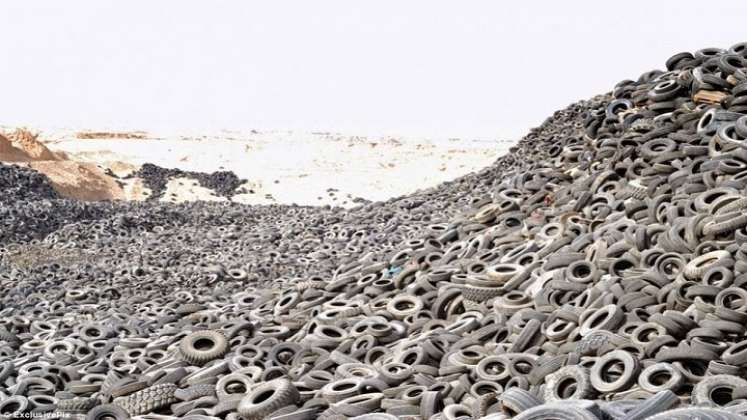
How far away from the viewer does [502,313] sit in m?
9.93

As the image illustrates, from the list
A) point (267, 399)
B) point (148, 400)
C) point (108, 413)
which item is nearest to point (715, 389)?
point (267, 399)

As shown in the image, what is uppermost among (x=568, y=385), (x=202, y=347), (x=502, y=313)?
(x=568, y=385)

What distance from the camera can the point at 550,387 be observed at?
7473 millimetres

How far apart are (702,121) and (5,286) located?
1520 centimetres

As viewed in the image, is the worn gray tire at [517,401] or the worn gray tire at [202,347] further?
the worn gray tire at [202,347]

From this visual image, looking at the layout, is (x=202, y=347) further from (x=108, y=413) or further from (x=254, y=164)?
(x=254, y=164)

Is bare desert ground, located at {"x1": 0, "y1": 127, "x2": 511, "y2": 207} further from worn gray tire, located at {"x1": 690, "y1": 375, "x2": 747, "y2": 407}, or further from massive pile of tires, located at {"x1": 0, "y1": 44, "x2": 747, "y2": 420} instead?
worn gray tire, located at {"x1": 690, "y1": 375, "x2": 747, "y2": 407}

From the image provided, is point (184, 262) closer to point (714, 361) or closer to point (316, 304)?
point (316, 304)

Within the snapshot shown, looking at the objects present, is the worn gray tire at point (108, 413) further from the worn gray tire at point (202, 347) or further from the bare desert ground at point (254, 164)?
the bare desert ground at point (254, 164)

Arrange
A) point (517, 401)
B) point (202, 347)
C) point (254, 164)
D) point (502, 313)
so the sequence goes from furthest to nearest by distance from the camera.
Answer: point (254, 164)
point (202, 347)
point (502, 313)
point (517, 401)

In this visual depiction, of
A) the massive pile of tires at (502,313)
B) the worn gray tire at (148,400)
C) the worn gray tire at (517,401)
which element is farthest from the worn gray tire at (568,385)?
the worn gray tire at (148,400)

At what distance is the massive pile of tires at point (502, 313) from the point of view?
7.63m

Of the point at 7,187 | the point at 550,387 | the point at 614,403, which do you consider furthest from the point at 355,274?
the point at 7,187

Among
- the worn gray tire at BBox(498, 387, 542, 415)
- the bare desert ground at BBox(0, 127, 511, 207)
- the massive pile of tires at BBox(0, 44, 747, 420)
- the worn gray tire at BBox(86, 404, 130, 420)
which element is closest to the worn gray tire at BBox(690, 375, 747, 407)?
the massive pile of tires at BBox(0, 44, 747, 420)
